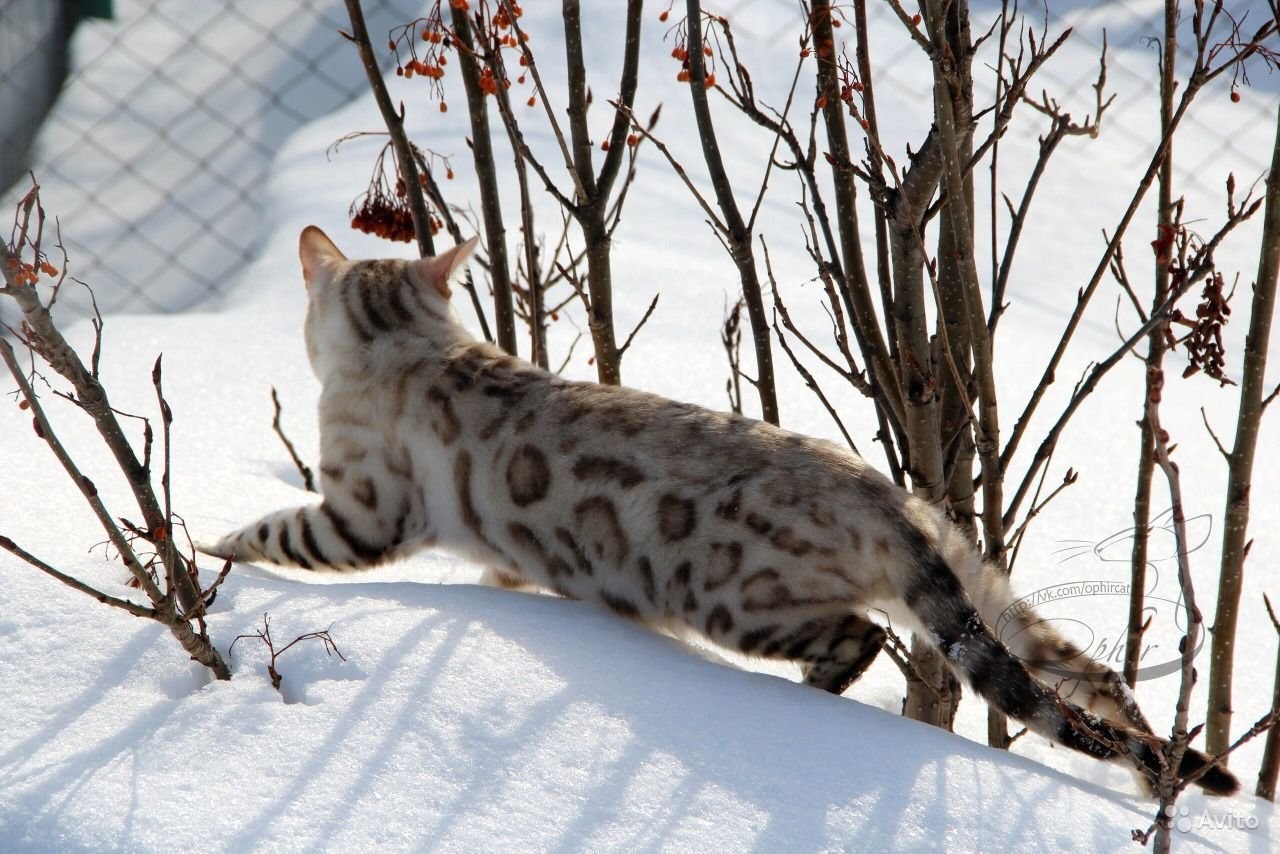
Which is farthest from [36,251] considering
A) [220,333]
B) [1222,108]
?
[1222,108]

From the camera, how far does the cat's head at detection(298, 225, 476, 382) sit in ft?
10.7

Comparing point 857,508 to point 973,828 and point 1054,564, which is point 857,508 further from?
point 1054,564

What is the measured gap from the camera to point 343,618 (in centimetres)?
231

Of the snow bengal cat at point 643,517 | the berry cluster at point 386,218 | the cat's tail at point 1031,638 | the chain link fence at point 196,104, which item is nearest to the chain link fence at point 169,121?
the chain link fence at point 196,104

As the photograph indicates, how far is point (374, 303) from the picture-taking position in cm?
328

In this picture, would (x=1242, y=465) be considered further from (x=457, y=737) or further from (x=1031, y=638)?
(x=457, y=737)

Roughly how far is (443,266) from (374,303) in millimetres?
204

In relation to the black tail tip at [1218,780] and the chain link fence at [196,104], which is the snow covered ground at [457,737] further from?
the chain link fence at [196,104]

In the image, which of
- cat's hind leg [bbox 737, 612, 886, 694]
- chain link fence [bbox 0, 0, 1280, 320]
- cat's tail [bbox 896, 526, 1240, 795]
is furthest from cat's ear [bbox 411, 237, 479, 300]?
chain link fence [bbox 0, 0, 1280, 320]

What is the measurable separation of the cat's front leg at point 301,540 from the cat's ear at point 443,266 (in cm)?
67

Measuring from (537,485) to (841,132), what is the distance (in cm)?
100

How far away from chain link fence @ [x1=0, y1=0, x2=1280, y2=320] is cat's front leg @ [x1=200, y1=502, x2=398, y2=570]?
3514mm

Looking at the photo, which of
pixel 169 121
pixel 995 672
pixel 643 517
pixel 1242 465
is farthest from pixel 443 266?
pixel 169 121

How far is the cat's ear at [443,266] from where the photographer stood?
10.6ft
